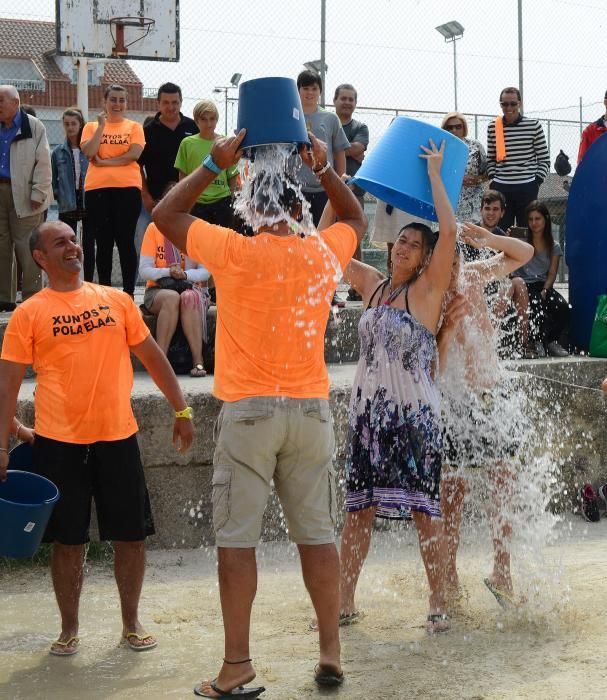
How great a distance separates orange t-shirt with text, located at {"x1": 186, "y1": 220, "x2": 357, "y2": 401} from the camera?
12.0ft

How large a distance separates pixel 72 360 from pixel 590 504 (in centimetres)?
384

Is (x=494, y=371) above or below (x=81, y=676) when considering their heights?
above

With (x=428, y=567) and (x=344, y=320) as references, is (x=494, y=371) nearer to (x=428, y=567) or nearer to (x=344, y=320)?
(x=428, y=567)

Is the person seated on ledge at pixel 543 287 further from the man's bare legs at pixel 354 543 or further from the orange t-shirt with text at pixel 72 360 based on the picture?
the orange t-shirt with text at pixel 72 360

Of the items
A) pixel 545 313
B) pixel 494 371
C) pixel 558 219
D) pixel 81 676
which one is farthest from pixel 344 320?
pixel 558 219

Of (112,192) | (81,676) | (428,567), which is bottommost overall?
(81,676)

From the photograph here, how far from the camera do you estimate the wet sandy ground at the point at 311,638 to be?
13.0 ft

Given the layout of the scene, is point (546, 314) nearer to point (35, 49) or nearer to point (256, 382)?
point (256, 382)

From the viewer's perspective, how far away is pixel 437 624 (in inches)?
180

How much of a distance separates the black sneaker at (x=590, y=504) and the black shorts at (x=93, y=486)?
3418 millimetres

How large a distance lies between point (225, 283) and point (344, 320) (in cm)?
407

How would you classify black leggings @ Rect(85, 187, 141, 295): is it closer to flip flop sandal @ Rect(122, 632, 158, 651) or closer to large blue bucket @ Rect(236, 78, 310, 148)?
flip flop sandal @ Rect(122, 632, 158, 651)

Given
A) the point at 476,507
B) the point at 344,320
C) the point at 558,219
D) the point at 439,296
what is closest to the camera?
the point at 439,296

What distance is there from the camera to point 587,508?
6.81 meters
